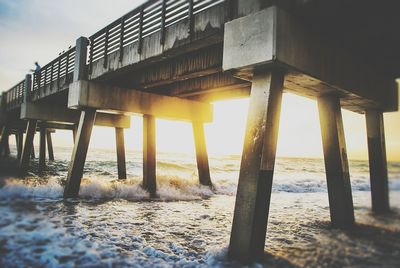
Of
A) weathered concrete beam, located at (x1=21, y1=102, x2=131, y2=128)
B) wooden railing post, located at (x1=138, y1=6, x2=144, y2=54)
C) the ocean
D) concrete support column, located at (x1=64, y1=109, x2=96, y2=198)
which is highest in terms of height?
wooden railing post, located at (x1=138, y1=6, x2=144, y2=54)

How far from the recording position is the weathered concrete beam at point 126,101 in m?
9.40

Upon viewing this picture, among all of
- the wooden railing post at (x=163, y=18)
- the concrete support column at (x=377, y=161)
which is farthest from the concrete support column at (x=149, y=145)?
the concrete support column at (x=377, y=161)

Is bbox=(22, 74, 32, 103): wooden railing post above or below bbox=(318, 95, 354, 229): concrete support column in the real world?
above

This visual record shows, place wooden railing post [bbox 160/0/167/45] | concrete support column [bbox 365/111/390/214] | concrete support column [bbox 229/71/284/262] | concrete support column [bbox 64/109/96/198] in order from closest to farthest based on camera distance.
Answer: concrete support column [bbox 229/71/284/262] < wooden railing post [bbox 160/0/167/45] < concrete support column [bbox 365/111/390/214] < concrete support column [bbox 64/109/96/198]

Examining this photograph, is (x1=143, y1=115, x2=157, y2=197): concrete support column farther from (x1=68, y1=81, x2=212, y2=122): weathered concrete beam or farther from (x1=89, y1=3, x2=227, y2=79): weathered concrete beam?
(x1=89, y1=3, x2=227, y2=79): weathered concrete beam

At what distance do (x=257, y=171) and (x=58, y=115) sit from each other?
1401 cm

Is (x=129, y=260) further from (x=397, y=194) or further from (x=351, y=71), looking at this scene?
(x=397, y=194)

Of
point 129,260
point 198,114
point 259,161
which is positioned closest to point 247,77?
point 259,161

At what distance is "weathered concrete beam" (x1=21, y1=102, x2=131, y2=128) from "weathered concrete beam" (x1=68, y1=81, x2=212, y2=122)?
490cm

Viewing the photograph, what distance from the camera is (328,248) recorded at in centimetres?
488

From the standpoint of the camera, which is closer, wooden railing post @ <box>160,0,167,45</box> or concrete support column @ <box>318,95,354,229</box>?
concrete support column @ <box>318,95,354,229</box>

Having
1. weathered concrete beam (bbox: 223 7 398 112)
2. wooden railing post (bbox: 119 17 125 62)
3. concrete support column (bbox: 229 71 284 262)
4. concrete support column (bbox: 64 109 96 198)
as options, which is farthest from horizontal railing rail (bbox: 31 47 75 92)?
concrete support column (bbox: 229 71 284 262)

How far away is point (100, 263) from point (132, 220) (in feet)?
9.57

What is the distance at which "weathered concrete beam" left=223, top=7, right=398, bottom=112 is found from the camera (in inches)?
163
